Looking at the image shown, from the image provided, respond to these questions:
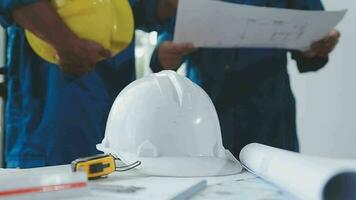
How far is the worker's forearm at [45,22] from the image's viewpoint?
788 millimetres

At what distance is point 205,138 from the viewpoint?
0.58 metres

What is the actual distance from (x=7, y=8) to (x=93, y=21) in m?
0.15

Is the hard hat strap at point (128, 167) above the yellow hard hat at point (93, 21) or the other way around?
the other way around

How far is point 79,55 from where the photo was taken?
845mm

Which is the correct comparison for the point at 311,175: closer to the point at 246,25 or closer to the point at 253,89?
the point at 246,25

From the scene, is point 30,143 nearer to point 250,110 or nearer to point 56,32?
point 56,32

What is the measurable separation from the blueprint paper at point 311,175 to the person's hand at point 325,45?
1.38 feet

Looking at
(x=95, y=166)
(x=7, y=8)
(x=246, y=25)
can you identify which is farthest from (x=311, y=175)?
(x=7, y=8)

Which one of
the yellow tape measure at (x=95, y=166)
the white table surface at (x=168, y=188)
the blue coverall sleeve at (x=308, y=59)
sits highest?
the blue coverall sleeve at (x=308, y=59)

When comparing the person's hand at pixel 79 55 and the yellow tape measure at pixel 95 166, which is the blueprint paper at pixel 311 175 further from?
the person's hand at pixel 79 55

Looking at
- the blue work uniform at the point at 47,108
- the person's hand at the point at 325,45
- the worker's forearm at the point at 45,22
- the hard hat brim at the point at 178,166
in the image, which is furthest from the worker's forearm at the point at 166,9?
the hard hat brim at the point at 178,166

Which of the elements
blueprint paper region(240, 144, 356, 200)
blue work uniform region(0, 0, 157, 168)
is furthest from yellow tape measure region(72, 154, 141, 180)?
blue work uniform region(0, 0, 157, 168)

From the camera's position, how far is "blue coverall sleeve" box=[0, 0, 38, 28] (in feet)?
2.55

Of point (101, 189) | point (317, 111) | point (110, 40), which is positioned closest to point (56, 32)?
point (110, 40)
